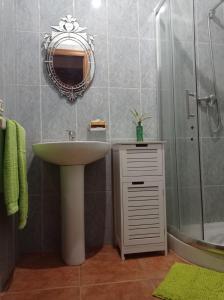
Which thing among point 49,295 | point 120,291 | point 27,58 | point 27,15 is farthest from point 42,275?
point 27,15

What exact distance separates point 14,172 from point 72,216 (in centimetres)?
54

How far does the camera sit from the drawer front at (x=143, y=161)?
1.64m

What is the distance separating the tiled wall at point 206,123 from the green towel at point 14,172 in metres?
1.27

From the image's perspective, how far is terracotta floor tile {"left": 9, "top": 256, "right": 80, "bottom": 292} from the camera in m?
1.31

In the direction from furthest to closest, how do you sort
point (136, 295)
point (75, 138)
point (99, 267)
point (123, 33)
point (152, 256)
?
point (123, 33) < point (75, 138) < point (152, 256) < point (99, 267) < point (136, 295)

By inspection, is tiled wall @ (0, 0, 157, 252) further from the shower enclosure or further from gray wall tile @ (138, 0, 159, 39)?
the shower enclosure

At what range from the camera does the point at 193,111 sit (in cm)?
→ 164

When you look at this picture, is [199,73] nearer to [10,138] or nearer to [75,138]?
[75,138]

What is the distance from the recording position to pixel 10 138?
1.22m

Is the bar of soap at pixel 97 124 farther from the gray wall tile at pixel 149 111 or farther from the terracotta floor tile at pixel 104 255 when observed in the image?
the terracotta floor tile at pixel 104 255

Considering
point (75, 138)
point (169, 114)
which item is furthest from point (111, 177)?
point (169, 114)

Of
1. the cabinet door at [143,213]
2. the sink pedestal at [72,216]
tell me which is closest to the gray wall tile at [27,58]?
the sink pedestal at [72,216]

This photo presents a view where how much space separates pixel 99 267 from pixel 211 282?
2.24ft

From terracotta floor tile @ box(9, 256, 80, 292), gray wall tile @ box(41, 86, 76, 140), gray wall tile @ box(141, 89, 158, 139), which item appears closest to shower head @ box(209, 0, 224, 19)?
gray wall tile @ box(141, 89, 158, 139)
